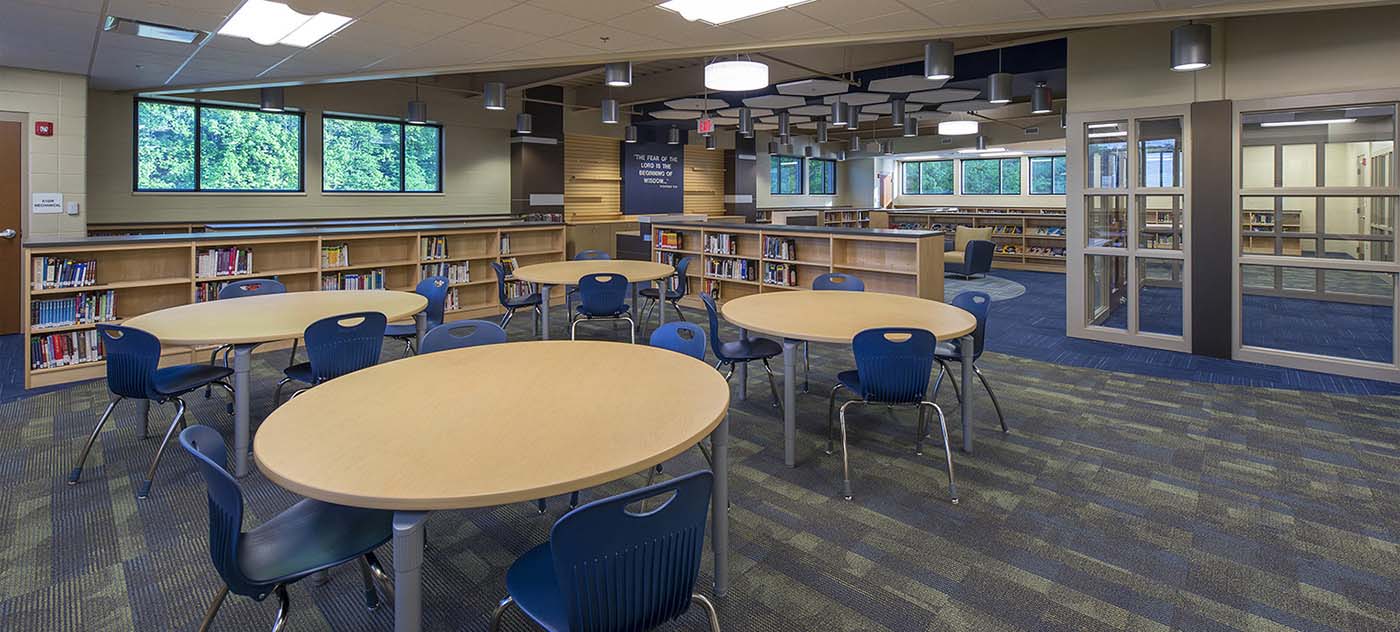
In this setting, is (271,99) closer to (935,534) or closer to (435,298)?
(435,298)

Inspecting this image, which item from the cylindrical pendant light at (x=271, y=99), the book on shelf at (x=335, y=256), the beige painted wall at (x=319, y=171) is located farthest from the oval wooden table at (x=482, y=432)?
the beige painted wall at (x=319, y=171)

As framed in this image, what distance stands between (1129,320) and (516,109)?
10108 millimetres

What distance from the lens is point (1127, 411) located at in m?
4.79

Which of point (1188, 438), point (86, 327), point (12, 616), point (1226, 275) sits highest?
point (1226, 275)

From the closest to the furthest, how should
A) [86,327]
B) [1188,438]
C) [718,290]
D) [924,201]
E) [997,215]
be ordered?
[1188,438] < [86,327] < [718,290] < [997,215] < [924,201]

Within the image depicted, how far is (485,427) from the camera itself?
2.11m

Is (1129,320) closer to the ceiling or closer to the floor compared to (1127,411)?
closer to the ceiling

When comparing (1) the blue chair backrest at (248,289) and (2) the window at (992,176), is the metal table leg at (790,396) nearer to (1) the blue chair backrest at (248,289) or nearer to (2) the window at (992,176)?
(1) the blue chair backrest at (248,289)

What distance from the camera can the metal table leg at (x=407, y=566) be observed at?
1662mm

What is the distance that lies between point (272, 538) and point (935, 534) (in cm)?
256

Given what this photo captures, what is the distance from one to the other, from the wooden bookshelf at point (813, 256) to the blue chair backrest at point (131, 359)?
5977 mm

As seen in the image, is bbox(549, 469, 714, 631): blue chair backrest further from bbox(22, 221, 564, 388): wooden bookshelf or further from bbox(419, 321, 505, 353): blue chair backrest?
bbox(22, 221, 564, 388): wooden bookshelf

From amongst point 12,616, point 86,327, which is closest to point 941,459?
point 12,616

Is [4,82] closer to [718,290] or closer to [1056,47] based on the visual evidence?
[718,290]
